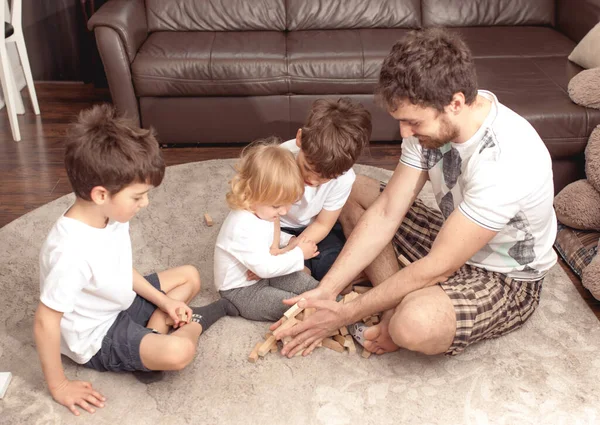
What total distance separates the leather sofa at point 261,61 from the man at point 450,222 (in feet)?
3.62

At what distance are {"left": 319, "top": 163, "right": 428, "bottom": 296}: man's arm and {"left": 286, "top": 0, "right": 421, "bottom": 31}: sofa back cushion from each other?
183cm

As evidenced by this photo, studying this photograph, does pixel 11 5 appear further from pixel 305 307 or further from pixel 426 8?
pixel 305 307

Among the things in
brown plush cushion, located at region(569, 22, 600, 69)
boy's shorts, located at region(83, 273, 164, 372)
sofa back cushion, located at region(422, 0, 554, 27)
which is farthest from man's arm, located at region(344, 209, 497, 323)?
sofa back cushion, located at region(422, 0, 554, 27)

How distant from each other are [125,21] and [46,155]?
0.83 meters

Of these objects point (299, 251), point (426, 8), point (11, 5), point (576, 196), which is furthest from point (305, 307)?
point (11, 5)

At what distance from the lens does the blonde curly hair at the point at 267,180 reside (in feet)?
7.07

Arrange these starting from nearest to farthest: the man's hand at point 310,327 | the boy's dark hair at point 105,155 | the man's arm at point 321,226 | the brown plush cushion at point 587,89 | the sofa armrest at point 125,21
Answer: the boy's dark hair at point 105,155, the man's hand at point 310,327, the man's arm at point 321,226, the brown plush cushion at point 587,89, the sofa armrest at point 125,21

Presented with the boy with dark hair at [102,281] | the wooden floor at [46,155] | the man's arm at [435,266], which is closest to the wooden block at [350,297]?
the man's arm at [435,266]

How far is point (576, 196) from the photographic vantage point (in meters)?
2.91

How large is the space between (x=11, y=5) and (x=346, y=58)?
6.92 feet

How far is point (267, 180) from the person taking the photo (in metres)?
2.15

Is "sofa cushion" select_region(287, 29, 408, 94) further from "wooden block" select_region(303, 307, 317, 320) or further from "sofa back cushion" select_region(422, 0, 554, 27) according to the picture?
"wooden block" select_region(303, 307, 317, 320)

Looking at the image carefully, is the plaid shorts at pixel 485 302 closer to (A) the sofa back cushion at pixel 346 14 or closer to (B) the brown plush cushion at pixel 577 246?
(B) the brown plush cushion at pixel 577 246

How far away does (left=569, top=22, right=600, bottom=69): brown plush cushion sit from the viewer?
10.9ft
